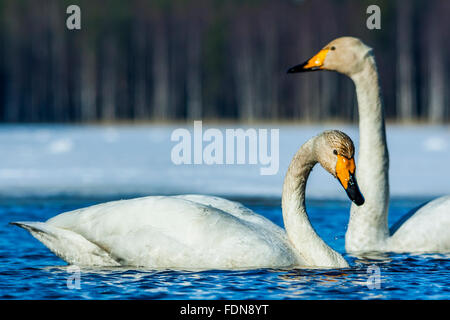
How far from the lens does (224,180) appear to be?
671 inches

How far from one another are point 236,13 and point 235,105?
249 inches

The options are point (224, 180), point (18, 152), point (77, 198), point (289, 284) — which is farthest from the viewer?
point (18, 152)

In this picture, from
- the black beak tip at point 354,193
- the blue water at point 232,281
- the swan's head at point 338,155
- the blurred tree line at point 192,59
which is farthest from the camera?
the blurred tree line at point 192,59

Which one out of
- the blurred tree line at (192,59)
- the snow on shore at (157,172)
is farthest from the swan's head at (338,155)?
the blurred tree line at (192,59)

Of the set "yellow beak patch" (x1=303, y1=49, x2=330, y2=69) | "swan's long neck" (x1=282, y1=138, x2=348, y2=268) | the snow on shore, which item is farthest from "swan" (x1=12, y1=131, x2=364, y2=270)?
the snow on shore

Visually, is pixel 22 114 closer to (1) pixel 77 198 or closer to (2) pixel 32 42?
(2) pixel 32 42

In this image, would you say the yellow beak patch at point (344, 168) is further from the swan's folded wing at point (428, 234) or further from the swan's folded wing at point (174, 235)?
the swan's folded wing at point (428, 234)

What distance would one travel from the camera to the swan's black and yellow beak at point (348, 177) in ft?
Result: 22.9

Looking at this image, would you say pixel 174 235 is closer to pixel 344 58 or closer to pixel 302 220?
pixel 302 220

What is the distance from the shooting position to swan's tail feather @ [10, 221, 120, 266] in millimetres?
7578

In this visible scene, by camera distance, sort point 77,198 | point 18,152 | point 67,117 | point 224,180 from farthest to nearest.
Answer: point 67,117
point 18,152
point 224,180
point 77,198

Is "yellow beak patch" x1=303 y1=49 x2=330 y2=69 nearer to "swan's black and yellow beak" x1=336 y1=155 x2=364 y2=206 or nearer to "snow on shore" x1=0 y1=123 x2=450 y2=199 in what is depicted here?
"swan's black and yellow beak" x1=336 y1=155 x2=364 y2=206

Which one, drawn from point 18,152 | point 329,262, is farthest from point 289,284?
point 18,152
